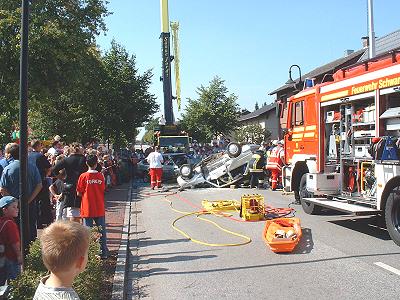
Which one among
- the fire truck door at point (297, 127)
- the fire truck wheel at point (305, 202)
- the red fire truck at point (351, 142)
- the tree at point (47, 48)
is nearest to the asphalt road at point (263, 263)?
the fire truck wheel at point (305, 202)

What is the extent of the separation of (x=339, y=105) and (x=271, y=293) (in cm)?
565

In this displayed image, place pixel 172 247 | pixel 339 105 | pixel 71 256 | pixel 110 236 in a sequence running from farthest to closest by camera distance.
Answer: pixel 339 105, pixel 110 236, pixel 172 247, pixel 71 256

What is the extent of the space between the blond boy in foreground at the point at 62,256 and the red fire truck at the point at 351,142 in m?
6.60

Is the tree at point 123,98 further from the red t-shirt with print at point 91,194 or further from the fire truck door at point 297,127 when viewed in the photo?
the red t-shirt with print at point 91,194

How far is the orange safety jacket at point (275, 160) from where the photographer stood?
16047 millimetres

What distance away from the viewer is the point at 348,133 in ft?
31.6

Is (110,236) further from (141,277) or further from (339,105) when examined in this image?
(339,105)

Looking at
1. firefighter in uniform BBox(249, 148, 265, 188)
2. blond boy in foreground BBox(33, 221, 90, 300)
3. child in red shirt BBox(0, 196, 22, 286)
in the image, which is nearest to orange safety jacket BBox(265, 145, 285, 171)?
firefighter in uniform BBox(249, 148, 265, 188)

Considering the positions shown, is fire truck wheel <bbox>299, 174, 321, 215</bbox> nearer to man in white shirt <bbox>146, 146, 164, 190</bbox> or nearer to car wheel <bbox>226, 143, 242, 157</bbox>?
car wheel <bbox>226, 143, 242, 157</bbox>

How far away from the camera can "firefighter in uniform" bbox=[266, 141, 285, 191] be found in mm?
16094

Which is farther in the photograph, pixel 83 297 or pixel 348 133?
pixel 348 133

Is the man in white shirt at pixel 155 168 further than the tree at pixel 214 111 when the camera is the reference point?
No

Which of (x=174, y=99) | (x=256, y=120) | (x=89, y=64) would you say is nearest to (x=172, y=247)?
(x=89, y=64)

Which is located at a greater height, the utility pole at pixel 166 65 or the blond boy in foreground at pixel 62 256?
the utility pole at pixel 166 65
